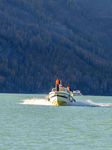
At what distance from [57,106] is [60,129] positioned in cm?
4513

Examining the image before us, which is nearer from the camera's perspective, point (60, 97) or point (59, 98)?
point (60, 97)

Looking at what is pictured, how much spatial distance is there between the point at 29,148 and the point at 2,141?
14.6 ft

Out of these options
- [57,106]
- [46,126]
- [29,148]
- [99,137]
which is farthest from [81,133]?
[57,106]

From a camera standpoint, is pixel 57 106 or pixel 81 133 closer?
pixel 81 133

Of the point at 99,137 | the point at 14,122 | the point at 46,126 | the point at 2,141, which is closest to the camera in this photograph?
the point at 2,141

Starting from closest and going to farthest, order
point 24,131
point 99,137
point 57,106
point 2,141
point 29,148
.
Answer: point 29,148
point 2,141
point 99,137
point 24,131
point 57,106

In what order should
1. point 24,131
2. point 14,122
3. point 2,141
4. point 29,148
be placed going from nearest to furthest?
point 29,148
point 2,141
point 24,131
point 14,122

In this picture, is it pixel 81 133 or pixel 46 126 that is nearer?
pixel 81 133

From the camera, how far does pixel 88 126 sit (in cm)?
5697

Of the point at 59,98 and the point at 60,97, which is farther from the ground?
the point at 60,97

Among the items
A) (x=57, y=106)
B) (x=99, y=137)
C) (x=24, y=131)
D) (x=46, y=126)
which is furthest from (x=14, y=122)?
(x=57, y=106)

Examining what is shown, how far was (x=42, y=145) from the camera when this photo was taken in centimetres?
4131

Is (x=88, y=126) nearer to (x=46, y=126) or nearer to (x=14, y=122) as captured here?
(x=46, y=126)

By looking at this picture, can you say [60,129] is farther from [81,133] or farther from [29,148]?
[29,148]
